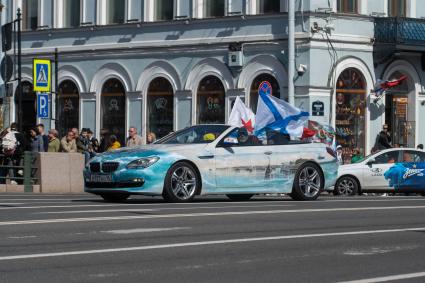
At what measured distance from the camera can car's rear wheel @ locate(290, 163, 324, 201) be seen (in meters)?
21.8

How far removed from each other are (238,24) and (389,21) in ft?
16.9

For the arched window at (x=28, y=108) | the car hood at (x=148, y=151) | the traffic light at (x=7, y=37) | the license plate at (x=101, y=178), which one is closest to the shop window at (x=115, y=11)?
the traffic light at (x=7, y=37)

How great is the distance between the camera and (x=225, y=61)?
39.6 metres

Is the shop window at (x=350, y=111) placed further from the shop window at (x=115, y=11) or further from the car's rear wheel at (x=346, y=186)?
the shop window at (x=115, y=11)

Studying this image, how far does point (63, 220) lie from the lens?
15.0 metres

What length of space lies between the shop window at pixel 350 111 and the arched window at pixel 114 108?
8.55 metres

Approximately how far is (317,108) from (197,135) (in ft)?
57.3

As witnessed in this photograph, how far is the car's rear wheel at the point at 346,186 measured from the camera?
31.2 m

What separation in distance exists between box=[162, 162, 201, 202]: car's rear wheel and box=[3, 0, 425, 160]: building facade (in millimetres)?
18123

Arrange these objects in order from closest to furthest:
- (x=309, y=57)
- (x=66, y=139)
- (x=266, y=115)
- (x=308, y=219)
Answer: (x=308, y=219) < (x=266, y=115) < (x=66, y=139) < (x=309, y=57)

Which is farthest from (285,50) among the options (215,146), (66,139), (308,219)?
(308,219)

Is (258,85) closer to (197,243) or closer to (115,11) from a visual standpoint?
(115,11)

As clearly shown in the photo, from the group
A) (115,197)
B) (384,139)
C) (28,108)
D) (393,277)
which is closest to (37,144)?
(384,139)

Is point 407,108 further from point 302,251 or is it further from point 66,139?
point 302,251
